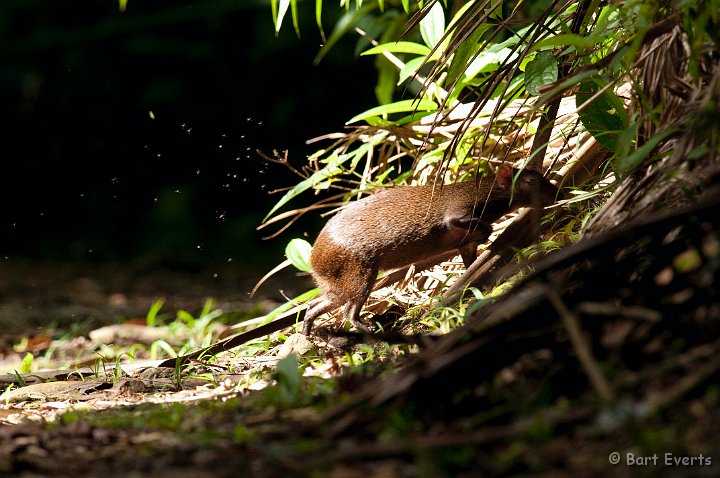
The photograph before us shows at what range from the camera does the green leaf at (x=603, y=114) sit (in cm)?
313

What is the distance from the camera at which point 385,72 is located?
16.7 ft

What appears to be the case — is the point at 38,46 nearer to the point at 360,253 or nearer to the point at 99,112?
the point at 99,112

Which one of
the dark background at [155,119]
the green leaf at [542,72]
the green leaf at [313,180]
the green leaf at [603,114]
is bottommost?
the green leaf at [603,114]

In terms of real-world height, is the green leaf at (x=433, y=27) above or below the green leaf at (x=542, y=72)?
above

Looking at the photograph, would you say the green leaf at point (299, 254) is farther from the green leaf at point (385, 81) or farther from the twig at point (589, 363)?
the twig at point (589, 363)

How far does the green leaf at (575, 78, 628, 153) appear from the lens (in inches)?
123

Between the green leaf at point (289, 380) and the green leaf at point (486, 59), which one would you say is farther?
the green leaf at point (486, 59)

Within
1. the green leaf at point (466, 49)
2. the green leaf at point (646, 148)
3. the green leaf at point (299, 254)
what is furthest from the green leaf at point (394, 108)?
the green leaf at point (646, 148)

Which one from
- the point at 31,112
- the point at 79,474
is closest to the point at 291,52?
the point at 31,112

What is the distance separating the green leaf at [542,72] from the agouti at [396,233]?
98 centimetres

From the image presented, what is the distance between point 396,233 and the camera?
4.36 metres

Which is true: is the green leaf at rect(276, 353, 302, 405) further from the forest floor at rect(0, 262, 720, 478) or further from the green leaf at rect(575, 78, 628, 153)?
the green leaf at rect(575, 78, 628, 153)

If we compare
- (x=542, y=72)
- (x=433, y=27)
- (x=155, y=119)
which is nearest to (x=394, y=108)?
(x=433, y=27)

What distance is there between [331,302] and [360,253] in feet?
0.91
